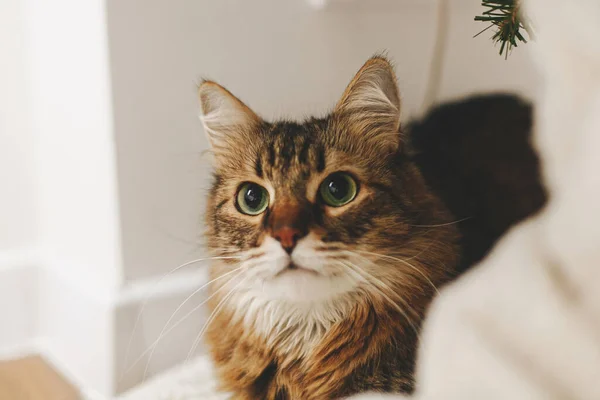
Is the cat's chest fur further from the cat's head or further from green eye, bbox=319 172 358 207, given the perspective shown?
A: green eye, bbox=319 172 358 207

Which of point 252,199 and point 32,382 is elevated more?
point 252,199

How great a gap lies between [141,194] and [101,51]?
1.01ft

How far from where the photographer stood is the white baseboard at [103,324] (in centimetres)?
127

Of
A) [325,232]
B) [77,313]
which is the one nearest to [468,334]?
[325,232]

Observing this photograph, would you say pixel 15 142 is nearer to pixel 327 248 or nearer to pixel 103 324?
pixel 103 324

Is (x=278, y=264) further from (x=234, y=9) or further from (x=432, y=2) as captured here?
(x=432, y=2)

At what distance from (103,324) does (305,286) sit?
0.69 m

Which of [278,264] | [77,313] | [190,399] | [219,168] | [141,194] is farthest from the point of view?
[77,313]

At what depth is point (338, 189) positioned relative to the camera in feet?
2.69

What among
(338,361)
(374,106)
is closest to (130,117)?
(374,106)

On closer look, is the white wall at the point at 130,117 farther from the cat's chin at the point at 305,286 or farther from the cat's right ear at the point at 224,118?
the cat's chin at the point at 305,286

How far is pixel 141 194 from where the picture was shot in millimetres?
1254

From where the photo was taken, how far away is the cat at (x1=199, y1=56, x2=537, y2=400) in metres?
0.78

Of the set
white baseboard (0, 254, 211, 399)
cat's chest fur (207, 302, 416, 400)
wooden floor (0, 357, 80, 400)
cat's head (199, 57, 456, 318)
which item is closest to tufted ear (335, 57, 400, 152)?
cat's head (199, 57, 456, 318)
